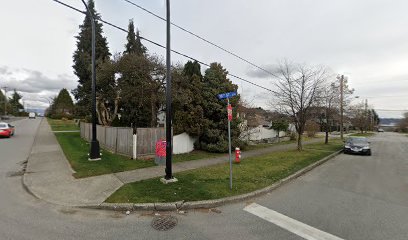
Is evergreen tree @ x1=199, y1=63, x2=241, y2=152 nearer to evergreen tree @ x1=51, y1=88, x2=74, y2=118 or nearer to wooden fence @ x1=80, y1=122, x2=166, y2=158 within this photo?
wooden fence @ x1=80, y1=122, x2=166, y2=158

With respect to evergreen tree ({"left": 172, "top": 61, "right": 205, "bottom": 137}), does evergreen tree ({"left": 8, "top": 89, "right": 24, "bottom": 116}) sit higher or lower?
higher

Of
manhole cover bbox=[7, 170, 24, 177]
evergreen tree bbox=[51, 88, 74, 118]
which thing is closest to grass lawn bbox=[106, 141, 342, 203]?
manhole cover bbox=[7, 170, 24, 177]

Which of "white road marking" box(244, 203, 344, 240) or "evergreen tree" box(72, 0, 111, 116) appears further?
"evergreen tree" box(72, 0, 111, 116)

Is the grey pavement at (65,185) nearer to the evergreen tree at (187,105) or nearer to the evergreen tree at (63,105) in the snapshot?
the evergreen tree at (187,105)

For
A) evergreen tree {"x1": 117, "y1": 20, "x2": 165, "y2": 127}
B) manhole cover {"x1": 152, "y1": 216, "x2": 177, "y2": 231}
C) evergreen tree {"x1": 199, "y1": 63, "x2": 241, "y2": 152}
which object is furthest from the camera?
evergreen tree {"x1": 199, "y1": 63, "x2": 241, "y2": 152}

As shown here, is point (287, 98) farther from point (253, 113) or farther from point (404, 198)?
point (404, 198)

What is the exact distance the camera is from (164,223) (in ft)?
14.1

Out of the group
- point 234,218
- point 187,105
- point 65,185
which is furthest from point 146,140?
point 234,218

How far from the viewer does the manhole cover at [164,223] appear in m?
4.13

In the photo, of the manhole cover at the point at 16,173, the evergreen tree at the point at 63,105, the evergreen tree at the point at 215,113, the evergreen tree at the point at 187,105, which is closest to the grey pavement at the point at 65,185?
the manhole cover at the point at 16,173

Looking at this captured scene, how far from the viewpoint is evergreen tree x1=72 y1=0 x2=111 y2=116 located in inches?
870

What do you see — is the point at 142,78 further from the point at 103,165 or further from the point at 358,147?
the point at 358,147

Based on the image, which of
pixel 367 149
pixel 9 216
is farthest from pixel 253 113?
pixel 9 216

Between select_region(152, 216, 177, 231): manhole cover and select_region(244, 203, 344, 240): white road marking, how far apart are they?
69.4 inches
